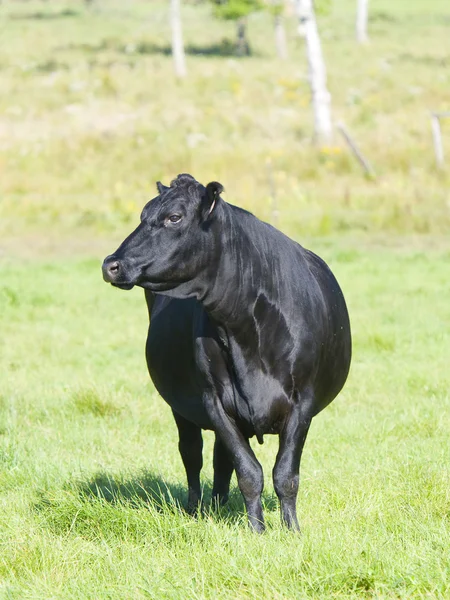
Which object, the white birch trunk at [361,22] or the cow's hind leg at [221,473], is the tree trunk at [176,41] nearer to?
the white birch trunk at [361,22]

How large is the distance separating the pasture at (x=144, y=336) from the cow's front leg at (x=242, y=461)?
6.1 inches

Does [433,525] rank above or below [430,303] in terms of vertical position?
above

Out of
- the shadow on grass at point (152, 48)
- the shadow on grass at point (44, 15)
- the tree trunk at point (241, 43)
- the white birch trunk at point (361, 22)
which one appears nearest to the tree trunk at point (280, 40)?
the tree trunk at point (241, 43)

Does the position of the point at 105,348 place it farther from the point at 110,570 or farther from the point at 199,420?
the point at 110,570

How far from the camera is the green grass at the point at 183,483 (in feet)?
12.6

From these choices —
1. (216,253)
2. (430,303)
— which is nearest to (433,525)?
(216,253)

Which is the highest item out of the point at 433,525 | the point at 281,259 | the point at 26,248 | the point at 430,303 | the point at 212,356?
the point at 281,259

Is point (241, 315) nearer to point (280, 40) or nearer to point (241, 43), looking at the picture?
point (280, 40)

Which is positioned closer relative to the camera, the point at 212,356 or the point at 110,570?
the point at 110,570

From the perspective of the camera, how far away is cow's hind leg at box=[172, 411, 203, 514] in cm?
545

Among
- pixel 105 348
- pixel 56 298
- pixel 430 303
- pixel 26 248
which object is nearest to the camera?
pixel 105 348

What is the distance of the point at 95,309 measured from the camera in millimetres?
12547

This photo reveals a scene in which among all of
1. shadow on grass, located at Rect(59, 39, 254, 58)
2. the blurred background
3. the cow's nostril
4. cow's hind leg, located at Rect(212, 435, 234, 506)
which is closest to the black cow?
the cow's nostril

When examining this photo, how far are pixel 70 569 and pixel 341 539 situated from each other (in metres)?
1.16
